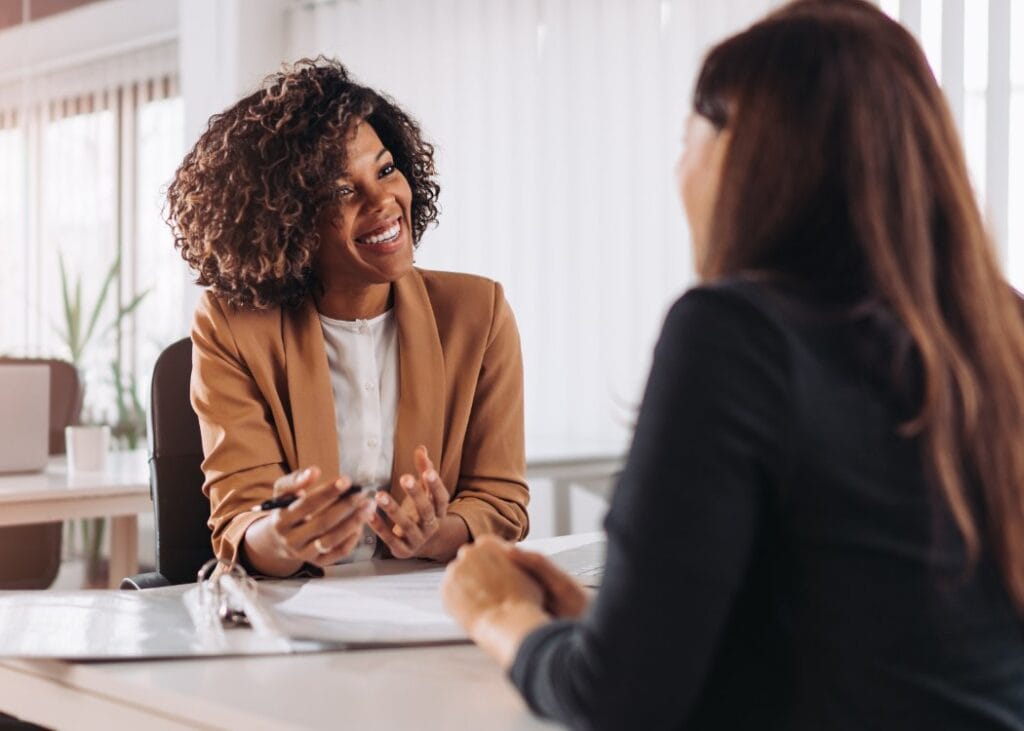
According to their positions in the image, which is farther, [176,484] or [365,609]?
[176,484]

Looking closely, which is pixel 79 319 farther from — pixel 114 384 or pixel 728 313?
pixel 728 313

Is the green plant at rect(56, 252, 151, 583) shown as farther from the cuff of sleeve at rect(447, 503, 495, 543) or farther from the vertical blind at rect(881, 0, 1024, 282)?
the cuff of sleeve at rect(447, 503, 495, 543)

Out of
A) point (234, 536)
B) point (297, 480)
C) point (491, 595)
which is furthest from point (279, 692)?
point (234, 536)

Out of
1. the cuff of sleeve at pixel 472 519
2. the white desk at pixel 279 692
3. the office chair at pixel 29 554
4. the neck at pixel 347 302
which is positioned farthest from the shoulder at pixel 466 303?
the office chair at pixel 29 554

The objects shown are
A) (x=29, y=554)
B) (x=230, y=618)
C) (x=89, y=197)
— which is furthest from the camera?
(x=89, y=197)

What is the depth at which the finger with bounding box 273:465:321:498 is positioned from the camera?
1382mm

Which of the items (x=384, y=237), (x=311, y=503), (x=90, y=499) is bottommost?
(x=90, y=499)

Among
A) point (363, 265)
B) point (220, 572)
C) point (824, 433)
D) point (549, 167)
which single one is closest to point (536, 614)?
point (824, 433)

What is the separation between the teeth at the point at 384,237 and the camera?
1.91m

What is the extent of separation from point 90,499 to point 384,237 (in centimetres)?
141

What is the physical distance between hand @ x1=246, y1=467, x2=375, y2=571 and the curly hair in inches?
19.0

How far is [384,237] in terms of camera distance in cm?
192

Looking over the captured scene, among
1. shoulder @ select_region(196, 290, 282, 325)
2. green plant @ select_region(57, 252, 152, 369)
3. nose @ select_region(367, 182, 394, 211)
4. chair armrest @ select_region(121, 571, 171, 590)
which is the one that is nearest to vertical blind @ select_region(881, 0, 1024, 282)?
nose @ select_region(367, 182, 394, 211)

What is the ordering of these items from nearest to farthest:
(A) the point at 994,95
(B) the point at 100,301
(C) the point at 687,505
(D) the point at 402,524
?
(C) the point at 687,505 → (D) the point at 402,524 → (A) the point at 994,95 → (B) the point at 100,301
